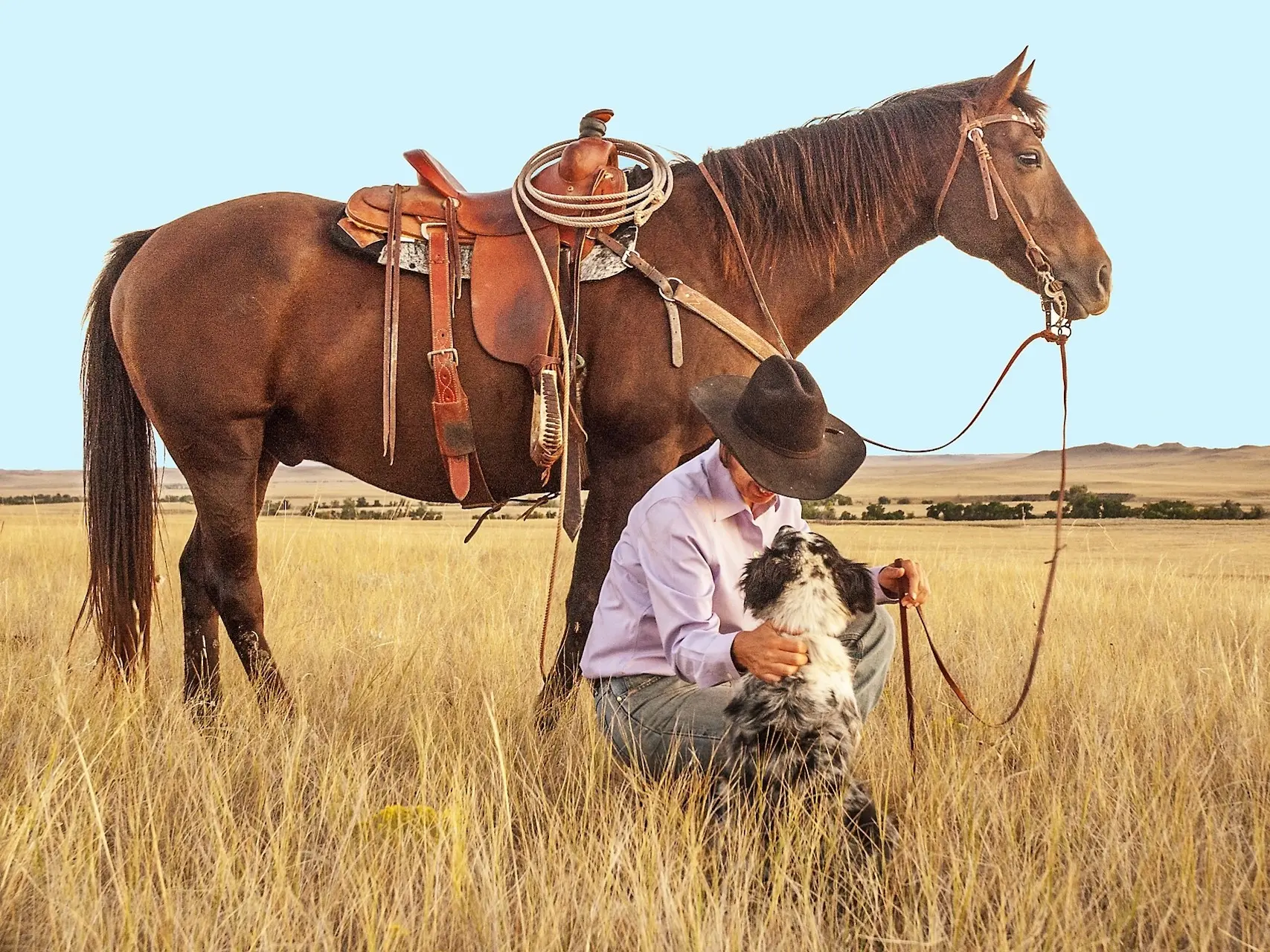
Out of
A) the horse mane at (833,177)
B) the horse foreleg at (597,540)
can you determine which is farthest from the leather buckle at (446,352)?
the horse mane at (833,177)

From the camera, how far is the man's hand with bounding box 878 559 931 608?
2711mm

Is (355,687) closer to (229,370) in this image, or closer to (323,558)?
(229,370)

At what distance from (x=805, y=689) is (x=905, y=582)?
658mm

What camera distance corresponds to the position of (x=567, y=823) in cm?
264

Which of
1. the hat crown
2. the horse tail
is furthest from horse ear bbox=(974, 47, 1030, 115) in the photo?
the horse tail

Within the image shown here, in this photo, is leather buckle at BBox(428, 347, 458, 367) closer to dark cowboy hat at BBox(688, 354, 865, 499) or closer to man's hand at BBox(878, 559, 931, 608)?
dark cowboy hat at BBox(688, 354, 865, 499)

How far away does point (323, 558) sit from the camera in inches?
367

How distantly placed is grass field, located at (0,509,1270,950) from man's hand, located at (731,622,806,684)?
1.35 feet

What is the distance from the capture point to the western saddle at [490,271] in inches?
145

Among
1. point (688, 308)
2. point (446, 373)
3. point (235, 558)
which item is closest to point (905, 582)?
point (688, 308)

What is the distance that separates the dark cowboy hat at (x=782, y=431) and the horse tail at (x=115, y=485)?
2.99 metres

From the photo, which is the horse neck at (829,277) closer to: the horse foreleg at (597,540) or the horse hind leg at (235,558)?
the horse foreleg at (597,540)

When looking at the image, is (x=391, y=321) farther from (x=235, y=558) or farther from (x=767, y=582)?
(x=767, y=582)

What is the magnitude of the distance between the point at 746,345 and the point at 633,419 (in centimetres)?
52
